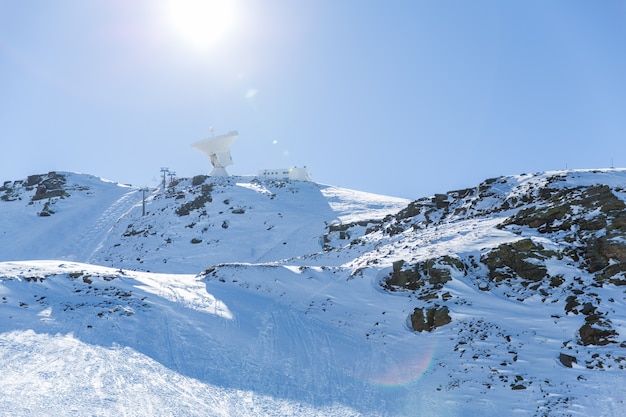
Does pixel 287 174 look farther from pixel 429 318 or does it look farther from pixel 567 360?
pixel 567 360

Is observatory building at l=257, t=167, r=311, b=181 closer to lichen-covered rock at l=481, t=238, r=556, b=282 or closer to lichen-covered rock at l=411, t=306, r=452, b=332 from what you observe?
lichen-covered rock at l=481, t=238, r=556, b=282

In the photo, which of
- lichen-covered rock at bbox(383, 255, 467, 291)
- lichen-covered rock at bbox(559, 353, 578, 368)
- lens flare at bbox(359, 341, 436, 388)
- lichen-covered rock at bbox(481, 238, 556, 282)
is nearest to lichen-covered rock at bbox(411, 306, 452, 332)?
lens flare at bbox(359, 341, 436, 388)

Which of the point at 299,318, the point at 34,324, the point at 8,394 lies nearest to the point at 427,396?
the point at 299,318

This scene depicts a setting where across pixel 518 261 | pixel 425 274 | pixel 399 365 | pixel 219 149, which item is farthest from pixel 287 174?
pixel 399 365

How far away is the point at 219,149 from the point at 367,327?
2445 inches

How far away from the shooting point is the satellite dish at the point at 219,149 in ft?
242

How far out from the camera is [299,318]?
55.1ft

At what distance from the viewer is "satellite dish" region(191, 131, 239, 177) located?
242ft

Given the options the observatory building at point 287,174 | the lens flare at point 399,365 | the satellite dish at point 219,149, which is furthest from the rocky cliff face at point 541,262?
the satellite dish at point 219,149

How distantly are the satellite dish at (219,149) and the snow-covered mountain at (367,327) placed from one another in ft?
157

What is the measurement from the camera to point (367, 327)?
15.8 meters

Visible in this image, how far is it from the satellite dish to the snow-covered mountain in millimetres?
47948

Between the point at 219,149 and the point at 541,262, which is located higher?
the point at 219,149

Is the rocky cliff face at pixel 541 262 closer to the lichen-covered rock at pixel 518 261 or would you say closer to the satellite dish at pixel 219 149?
the lichen-covered rock at pixel 518 261
